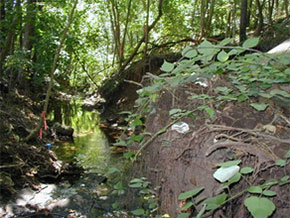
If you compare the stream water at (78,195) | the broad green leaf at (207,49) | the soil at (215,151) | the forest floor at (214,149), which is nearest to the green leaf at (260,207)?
the forest floor at (214,149)

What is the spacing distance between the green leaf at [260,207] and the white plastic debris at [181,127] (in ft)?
2.25

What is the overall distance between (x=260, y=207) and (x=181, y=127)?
2.46 ft

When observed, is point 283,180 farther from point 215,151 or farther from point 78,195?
point 78,195

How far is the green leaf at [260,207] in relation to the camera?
990 millimetres

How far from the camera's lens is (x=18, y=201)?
345 centimetres

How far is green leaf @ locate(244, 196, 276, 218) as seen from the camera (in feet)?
3.25

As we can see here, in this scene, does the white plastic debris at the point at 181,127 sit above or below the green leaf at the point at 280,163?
above

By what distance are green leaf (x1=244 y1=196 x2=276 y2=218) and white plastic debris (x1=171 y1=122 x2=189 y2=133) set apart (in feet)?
2.25

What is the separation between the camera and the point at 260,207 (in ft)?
3.33

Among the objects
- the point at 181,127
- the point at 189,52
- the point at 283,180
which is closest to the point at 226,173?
the point at 283,180

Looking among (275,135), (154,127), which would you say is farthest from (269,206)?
(154,127)

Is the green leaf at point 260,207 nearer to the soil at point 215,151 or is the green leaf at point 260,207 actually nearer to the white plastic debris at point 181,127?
the soil at point 215,151

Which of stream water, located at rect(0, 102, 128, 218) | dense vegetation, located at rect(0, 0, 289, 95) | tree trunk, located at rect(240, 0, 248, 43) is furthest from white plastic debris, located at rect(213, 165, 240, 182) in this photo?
tree trunk, located at rect(240, 0, 248, 43)

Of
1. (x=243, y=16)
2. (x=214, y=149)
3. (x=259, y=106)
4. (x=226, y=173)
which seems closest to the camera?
(x=226, y=173)
